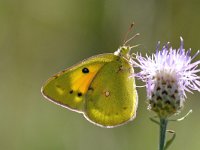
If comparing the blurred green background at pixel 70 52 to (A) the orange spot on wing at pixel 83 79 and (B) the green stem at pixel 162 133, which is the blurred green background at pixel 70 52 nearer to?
(A) the orange spot on wing at pixel 83 79

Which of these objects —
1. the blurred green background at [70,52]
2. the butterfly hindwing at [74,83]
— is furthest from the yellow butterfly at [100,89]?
the blurred green background at [70,52]

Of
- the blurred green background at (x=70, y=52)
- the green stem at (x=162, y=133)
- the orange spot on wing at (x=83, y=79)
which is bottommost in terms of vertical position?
the blurred green background at (x=70, y=52)

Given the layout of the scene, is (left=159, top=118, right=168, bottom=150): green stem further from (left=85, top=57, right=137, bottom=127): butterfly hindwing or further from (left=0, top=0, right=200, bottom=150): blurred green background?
(left=0, top=0, right=200, bottom=150): blurred green background

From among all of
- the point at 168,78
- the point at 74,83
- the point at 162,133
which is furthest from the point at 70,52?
the point at 162,133

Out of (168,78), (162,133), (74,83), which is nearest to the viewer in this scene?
(162,133)

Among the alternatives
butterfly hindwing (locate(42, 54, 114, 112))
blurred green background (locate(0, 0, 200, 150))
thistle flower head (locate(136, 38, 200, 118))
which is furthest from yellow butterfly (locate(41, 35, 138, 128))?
blurred green background (locate(0, 0, 200, 150))

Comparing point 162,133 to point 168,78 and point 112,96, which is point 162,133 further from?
point 112,96
